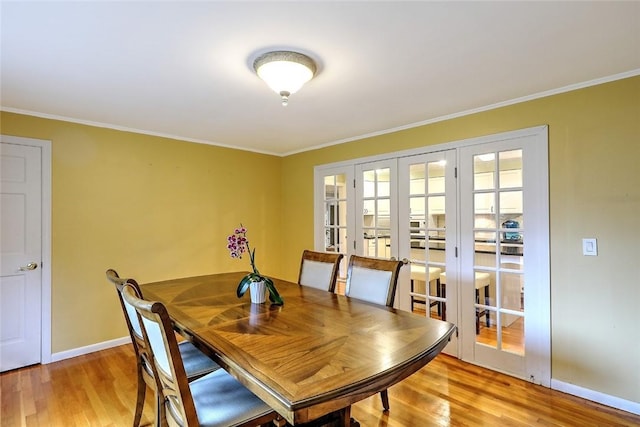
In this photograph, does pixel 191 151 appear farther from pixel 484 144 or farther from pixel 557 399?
pixel 557 399

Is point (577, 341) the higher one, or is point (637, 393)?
point (577, 341)

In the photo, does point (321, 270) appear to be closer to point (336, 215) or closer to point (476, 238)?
point (476, 238)

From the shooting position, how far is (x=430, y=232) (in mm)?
3172

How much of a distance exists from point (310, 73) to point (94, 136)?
249 centimetres

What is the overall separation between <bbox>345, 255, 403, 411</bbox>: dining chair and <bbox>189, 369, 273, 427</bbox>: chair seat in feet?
3.11

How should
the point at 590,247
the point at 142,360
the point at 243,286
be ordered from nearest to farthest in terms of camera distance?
the point at 142,360
the point at 243,286
the point at 590,247

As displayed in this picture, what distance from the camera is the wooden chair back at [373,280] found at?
6.88ft

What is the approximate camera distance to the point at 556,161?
8.01 ft

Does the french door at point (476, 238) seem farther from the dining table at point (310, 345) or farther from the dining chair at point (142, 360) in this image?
the dining chair at point (142, 360)

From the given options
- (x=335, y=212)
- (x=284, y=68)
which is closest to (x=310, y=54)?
(x=284, y=68)

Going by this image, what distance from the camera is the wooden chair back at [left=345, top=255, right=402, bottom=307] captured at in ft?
6.88

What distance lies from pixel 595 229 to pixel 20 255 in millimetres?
4562

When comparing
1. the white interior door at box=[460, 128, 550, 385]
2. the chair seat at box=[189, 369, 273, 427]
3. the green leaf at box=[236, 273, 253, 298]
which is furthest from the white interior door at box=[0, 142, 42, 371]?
the white interior door at box=[460, 128, 550, 385]

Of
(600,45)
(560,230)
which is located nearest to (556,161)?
(560,230)
